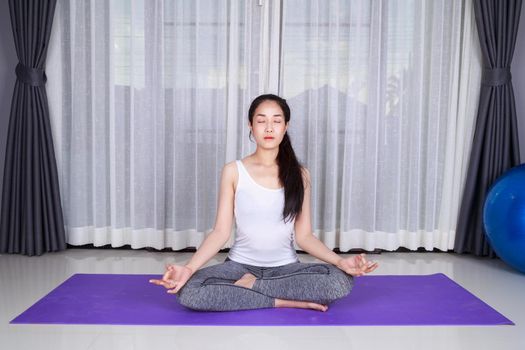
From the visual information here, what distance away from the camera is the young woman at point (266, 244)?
235cm

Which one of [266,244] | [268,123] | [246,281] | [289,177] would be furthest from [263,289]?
[268,123]

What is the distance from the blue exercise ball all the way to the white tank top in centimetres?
130

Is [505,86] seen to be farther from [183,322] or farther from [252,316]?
[183,322]

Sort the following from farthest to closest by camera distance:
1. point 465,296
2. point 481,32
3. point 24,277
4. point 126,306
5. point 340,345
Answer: point 481,32
point 24,277
point 465,296
point 126,306
point 340,345

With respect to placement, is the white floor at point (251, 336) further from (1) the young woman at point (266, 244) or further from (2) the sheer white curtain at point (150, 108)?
(2) the sheer white curtain at point (150, 108)

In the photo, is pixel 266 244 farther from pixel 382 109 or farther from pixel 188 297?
pixel 382 109

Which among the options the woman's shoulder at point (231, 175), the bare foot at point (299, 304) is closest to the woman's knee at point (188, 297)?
the bare foot at point (299, 304)

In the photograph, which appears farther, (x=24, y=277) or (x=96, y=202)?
(x=96, y=202)

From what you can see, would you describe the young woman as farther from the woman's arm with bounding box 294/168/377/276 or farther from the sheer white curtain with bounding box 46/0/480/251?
the sheer white curtain with bounding box 46/0/480/251

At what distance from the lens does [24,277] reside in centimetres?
299

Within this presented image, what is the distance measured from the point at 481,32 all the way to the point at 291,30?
4.10 feet

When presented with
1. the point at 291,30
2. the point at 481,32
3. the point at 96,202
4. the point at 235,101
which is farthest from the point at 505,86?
the point at 96,202

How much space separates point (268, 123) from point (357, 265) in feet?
2.56

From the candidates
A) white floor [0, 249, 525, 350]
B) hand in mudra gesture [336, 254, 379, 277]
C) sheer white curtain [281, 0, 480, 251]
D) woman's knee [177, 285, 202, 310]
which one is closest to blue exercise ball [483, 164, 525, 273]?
white floor [0, 249, 525, 350]
